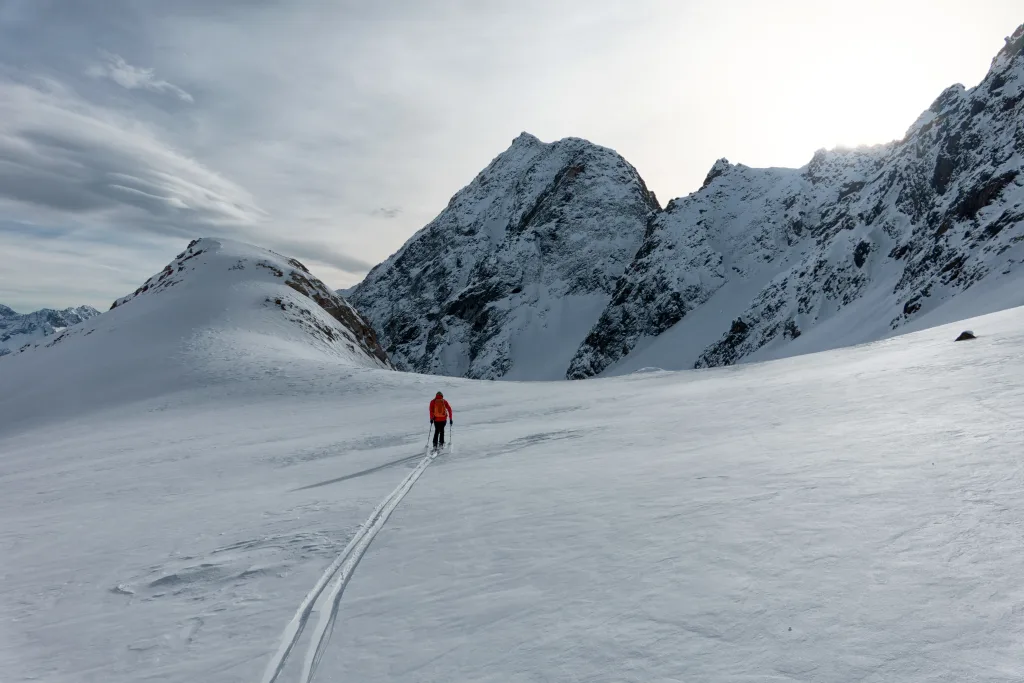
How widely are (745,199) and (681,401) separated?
13710 centimetres

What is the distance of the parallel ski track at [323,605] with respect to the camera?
196 inches

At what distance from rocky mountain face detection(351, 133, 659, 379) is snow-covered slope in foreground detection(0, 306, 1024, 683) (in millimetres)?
120585

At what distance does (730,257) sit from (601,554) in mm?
131860

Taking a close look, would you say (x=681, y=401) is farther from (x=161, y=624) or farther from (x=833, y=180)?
(x=833, y=180)

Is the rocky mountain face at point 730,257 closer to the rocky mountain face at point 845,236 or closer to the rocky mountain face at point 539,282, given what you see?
the rocky mountain face at point 845,236

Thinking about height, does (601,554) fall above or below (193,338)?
below

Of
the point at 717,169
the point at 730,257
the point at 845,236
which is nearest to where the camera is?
the point at 845,236

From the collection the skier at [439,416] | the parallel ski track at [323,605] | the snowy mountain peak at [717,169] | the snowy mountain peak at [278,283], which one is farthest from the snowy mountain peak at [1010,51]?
the parallel ski track at [323,605]

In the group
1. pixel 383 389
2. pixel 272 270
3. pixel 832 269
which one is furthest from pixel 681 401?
pixel 832 269

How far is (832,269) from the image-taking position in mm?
93312

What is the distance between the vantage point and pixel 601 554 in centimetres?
630

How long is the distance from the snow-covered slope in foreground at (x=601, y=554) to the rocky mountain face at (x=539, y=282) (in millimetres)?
120585

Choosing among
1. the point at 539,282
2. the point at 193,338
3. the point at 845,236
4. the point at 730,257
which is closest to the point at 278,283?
the point at 193,338

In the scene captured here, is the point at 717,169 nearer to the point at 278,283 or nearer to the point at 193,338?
the point at 278,283
